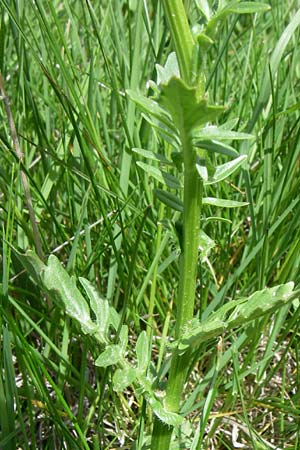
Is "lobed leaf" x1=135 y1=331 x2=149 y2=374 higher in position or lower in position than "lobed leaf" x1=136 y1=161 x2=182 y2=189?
lower

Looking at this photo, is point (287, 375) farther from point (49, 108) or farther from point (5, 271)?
point (49, 108)

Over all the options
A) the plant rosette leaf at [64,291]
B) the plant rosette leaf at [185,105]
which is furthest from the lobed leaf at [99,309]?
the plant rosette leaf at [185,105]

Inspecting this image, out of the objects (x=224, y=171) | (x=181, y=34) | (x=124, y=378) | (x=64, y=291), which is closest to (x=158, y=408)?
(x=124, y=378)

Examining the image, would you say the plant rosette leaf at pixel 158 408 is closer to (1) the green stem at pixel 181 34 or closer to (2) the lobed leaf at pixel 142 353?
(2) the lobed leaf at pixel 142 353

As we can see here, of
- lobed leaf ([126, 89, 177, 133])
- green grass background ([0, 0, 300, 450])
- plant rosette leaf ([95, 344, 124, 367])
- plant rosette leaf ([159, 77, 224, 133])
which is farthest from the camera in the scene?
green grass background ([0, 0, 300, 450])

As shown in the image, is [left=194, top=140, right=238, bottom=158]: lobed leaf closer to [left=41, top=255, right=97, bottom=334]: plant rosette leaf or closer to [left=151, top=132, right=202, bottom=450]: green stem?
[left=151, top=132, right=202, bottom=450]: green stem

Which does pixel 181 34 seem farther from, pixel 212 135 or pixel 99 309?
pixel 99 309

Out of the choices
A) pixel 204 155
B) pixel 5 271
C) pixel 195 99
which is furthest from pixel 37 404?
pixel 195 99

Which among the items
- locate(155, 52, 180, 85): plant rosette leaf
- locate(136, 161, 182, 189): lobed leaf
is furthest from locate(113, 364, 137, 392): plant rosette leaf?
locate(155, 52, 180, 85): plant rosette leaf
